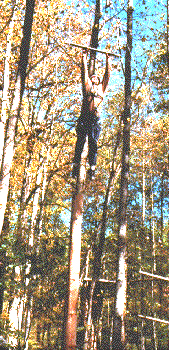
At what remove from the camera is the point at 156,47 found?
8852 mm

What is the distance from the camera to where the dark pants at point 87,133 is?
4637mm

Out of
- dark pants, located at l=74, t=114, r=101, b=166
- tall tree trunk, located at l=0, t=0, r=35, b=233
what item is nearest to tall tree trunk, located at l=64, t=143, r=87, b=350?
dark pants, located at l=74, t=114, r=101, b=166

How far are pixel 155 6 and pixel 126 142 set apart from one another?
141 inches

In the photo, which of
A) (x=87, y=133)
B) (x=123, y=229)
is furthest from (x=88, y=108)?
(x=123, y=229)

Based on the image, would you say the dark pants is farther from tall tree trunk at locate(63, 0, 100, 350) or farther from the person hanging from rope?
tall tree trunk at locate(63, 0, 100, 350)

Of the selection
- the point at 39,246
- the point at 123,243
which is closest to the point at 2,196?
the point at 39,246

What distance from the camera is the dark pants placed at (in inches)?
183

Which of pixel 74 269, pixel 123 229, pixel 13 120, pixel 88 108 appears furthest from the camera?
pixel 123 229

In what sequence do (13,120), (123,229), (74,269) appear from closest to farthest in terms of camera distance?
(74,269)
(13,120)
(123,229)

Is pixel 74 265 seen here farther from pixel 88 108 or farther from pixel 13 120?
pixel 13 120

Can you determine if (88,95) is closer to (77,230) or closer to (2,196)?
(77,230)

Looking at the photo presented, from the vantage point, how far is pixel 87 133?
490 cm

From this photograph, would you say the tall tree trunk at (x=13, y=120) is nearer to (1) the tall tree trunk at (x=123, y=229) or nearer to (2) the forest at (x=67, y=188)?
(2) the forest at (x=67, y=188)

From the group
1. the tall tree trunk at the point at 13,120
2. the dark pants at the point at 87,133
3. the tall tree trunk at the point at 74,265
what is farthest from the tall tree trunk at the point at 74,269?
the tall tree trunk at the point at 13,120
